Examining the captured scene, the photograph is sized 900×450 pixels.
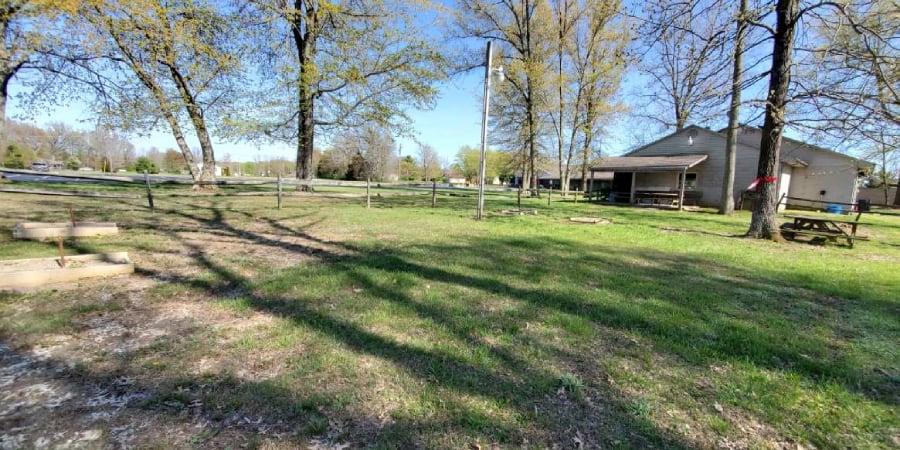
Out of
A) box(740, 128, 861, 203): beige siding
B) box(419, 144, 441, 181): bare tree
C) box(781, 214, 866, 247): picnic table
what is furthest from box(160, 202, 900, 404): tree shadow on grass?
box(419, 144, 441, 181): bare tree

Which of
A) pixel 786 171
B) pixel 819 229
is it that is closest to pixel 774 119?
pixel 819 229

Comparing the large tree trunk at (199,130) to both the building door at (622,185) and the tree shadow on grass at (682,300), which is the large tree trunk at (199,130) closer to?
the tree shadow on grass at (682,300)

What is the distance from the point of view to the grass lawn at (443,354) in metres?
2.10

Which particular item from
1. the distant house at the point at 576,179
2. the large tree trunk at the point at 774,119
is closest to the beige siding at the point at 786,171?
the distant house at the point at 576,179

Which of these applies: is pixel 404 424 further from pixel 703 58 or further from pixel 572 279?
pixel 703 58

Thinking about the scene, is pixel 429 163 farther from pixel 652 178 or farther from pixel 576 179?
pixel 652 178

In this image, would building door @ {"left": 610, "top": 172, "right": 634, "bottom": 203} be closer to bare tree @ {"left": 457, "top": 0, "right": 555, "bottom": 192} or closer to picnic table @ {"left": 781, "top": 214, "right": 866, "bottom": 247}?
bare tree @ {"left": 457, "top": 0, "right": 555, "bottom": 192}

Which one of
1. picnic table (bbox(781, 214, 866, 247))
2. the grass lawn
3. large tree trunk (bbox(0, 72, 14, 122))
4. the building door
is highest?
large tree trunk (bbox(0, 72, 14, 122))

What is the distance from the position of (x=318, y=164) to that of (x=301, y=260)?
2521 inches

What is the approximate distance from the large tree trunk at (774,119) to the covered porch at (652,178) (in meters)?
10.6

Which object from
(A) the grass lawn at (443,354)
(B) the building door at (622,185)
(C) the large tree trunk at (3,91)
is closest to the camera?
(A) the grass lawn at (443,354)

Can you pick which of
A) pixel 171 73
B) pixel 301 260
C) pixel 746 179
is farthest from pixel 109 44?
pixel 746 179

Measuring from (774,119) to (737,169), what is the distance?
14.5 metres

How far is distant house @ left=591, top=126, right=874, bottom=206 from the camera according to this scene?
64.9 ft
